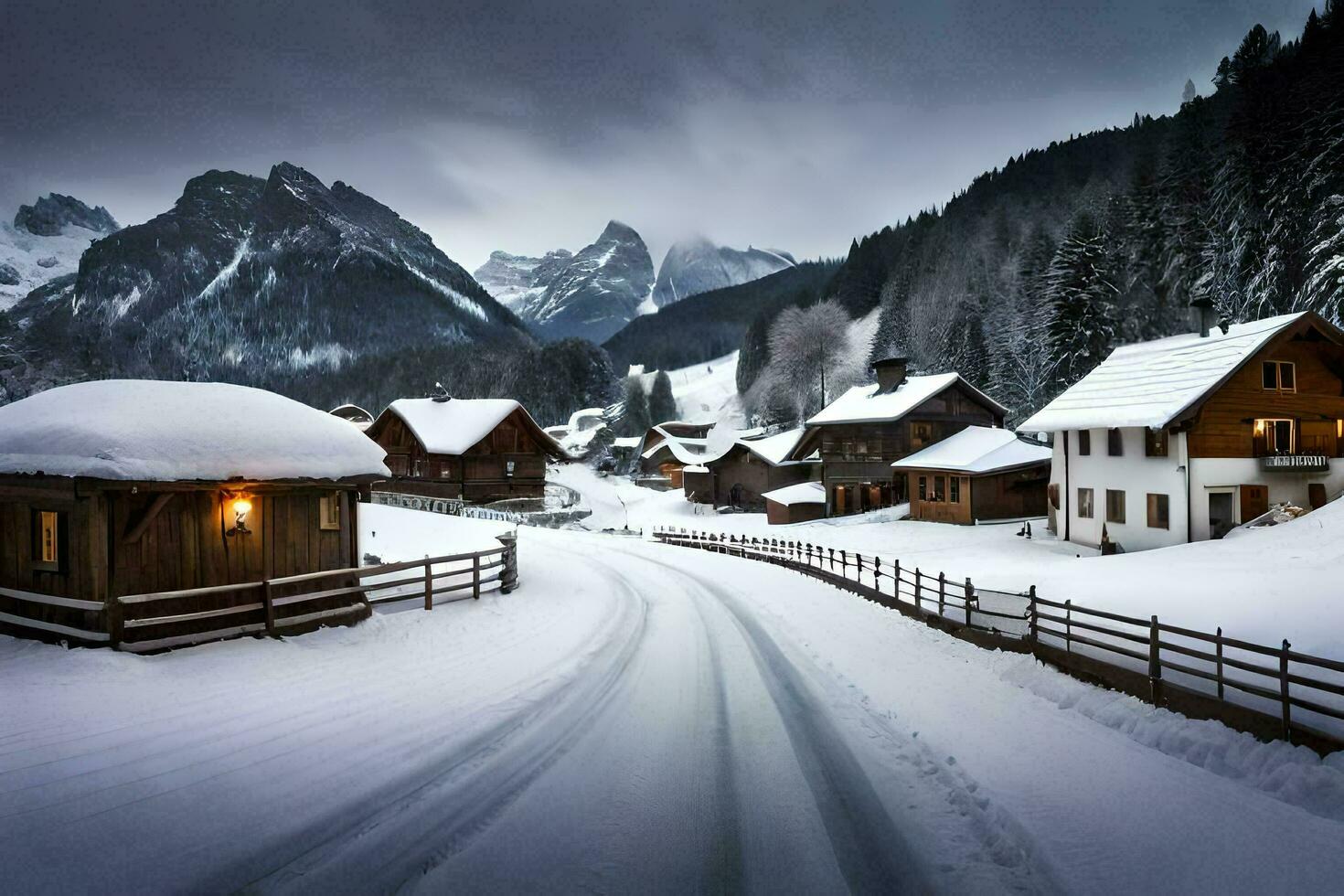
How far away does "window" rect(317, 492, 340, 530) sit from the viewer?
1325cm

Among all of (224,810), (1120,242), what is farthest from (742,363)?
(224,810)

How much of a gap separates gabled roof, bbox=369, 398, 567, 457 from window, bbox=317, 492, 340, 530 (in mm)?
31812

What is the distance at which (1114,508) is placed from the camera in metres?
27.5

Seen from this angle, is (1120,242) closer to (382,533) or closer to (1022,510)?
(1022,510)

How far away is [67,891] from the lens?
16.1ft

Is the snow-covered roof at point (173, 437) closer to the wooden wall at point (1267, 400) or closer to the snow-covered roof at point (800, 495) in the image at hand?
the wooden wall at point (1267, 400)

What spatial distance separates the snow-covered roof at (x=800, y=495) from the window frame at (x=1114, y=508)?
19299 mm

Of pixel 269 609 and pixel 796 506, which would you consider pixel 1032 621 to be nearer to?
pixel 269 609

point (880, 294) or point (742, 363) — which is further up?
point (880, 294)

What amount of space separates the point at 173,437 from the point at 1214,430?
33541mm

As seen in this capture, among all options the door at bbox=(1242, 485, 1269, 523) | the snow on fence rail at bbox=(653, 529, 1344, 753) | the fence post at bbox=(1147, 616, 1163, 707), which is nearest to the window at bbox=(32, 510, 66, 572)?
the snow on fence rail at bbox=(653, 529, 1344, 753)

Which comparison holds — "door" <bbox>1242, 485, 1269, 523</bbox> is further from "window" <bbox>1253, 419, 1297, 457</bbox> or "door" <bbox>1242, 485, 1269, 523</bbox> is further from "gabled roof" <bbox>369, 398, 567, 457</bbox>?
"gabled roof" <bbox>369, 398, 567, 457</bbox>

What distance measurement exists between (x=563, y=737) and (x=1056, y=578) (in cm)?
1695

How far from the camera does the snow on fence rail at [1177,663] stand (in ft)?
25.2
